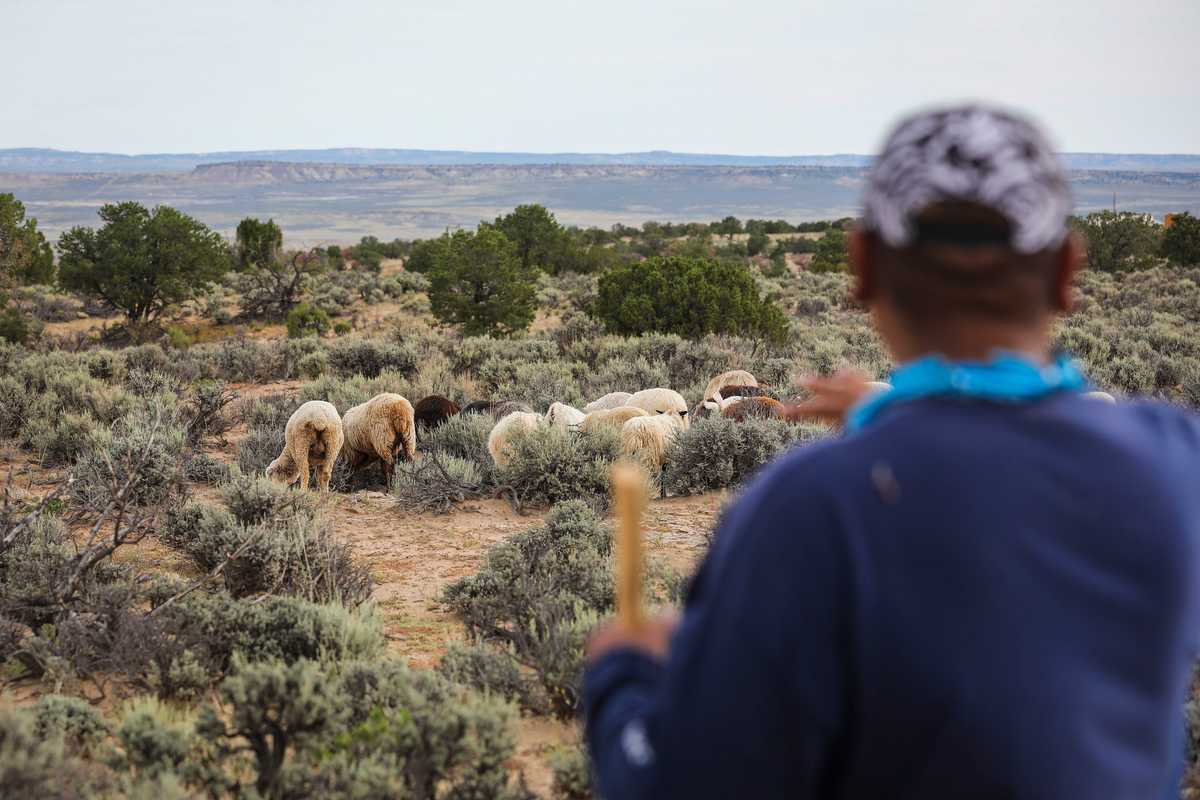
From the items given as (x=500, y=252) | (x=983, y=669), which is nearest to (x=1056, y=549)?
(x=983, y=669)

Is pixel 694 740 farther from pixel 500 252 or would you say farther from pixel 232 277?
pixel 232 277

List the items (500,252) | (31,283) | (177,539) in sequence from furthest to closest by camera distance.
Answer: (31,283)
(500,252)
(177,539)

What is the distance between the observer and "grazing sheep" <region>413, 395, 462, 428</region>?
11.1 meters

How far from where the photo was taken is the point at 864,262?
1.38 meters

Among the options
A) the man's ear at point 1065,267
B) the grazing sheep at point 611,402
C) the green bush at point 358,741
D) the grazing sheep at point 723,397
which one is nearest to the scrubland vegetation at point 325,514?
the green bush at point 358,741

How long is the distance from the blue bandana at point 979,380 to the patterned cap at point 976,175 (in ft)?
0.52

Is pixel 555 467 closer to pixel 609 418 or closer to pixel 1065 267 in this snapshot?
pixel 609 418

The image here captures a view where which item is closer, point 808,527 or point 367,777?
point 808,527

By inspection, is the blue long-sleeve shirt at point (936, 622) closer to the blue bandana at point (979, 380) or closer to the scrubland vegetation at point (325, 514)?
the blue bandana at point (979, 380)

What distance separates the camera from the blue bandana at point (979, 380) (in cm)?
125

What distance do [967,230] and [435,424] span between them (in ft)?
33.3

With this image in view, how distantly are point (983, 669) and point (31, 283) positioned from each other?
1453 inches

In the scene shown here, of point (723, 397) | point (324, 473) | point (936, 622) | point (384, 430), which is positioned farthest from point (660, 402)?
point (936, 622)

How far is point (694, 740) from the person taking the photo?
1209mm
